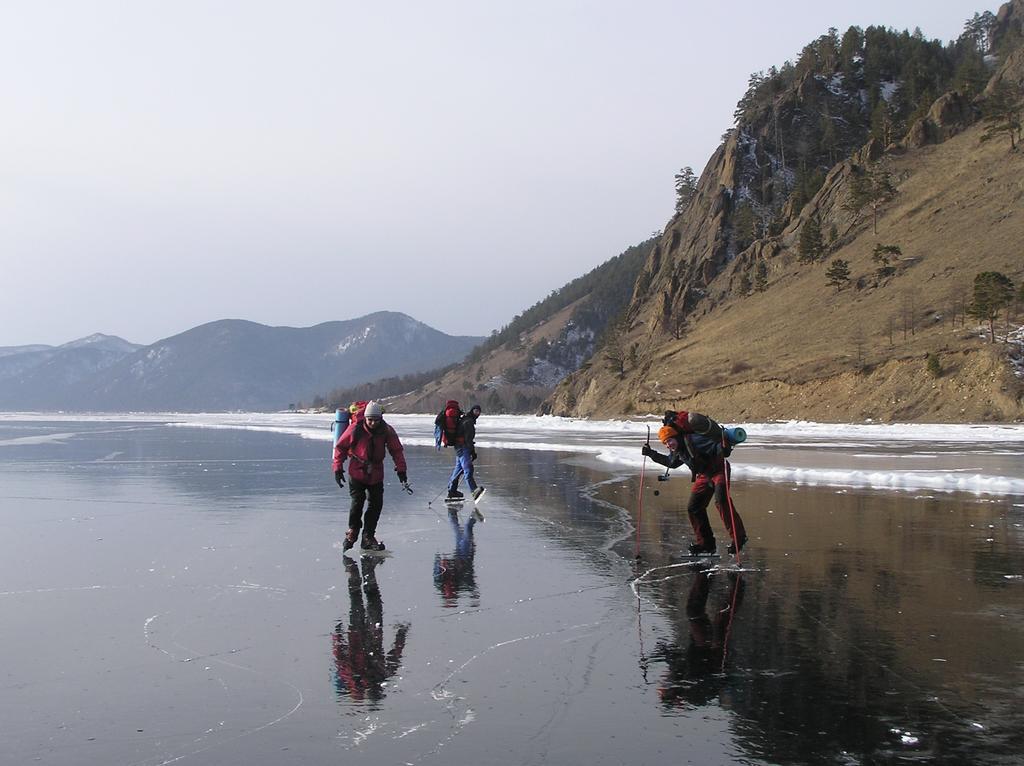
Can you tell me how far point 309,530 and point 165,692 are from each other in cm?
732

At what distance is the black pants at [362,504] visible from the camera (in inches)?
432

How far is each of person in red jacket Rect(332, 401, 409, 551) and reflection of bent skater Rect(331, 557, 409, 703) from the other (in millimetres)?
2315

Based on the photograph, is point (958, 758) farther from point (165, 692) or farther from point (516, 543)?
point (516, 543)

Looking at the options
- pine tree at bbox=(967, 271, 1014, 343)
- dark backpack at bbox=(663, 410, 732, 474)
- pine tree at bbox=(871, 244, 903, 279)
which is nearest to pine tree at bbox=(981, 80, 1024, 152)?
pine tree at bbox=(871, 244, 903, 279)

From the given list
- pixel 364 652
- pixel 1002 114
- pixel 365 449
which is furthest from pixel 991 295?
pixel 364 652

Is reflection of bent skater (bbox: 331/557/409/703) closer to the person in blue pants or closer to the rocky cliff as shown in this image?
the person in blue pants

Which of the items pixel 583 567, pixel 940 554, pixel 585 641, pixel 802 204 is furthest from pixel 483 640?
pixel 802 204

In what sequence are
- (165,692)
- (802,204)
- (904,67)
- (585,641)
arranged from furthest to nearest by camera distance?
1. (904,67)
2. (802,204)
3. (585,641)
4. (165,692)

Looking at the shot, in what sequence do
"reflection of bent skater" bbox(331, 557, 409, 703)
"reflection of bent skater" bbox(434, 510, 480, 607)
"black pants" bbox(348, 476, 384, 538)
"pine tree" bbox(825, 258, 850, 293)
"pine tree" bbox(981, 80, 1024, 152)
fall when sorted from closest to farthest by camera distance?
"reflection of bent skater" bbox(331, 557, 409, 703) < "reflection of bent skater" bbox(434, 510, 480, 607) < "black pants" bbox(348, 476, 384, 538) < "pine tree" bbox(825, 258, 850, 293) < "pine tree" bbox(981, 80, 1024, 152)

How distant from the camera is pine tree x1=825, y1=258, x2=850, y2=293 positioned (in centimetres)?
7862

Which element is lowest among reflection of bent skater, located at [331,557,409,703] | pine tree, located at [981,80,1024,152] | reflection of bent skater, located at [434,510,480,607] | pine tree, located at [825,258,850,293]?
reflection of bent skater, located at [331,557,409,703]

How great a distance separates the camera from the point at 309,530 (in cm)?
1297

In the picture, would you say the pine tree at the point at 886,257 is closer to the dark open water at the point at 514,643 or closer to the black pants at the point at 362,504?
the dark open water at the point at 514,643

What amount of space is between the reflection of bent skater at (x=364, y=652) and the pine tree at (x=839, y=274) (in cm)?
7670
